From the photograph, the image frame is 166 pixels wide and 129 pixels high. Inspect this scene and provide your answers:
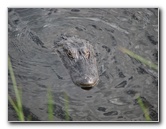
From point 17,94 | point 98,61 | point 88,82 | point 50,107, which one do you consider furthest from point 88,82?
point 17,94

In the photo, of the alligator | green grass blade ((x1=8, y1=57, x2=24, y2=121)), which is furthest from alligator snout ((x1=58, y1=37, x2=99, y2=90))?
green grass blade ((x1=8, y1=57, x2=24, y2=121))

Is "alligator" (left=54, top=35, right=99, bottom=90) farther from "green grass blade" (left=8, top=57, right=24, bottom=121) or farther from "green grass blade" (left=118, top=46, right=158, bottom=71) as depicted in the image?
"green grass blade" (left=8, top=57, right=24, bottom=121)

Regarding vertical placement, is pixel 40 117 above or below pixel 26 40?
below

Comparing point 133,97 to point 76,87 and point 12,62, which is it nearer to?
point 76,87

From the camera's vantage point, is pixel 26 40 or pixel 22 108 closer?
pixel 22 108

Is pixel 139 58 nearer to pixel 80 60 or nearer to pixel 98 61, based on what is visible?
pixel 98 61
